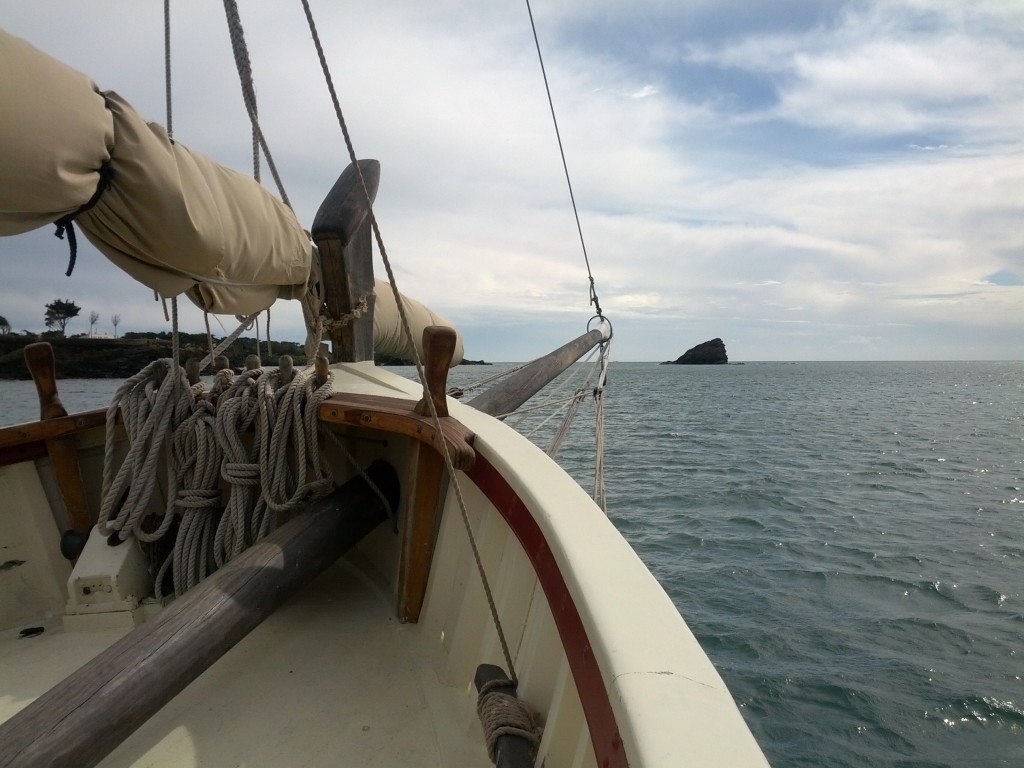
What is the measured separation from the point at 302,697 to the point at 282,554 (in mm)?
415

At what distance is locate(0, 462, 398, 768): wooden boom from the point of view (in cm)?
136

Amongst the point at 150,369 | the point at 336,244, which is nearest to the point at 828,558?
the point at 336,244

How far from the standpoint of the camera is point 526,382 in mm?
4617

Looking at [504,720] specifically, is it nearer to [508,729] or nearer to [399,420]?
[508,729]

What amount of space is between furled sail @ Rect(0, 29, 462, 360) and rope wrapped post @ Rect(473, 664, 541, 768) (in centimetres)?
128

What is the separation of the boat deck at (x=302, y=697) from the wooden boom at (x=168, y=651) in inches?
9.3

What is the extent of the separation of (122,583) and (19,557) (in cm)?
47

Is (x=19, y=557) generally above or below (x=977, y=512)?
above

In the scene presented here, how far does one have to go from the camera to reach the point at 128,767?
1632 millimetres

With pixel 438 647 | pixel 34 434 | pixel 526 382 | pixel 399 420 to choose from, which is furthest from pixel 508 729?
pixel 526 382

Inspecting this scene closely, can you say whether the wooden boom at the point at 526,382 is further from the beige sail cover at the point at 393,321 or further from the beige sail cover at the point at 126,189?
the beige sail cover at the point at 126,189

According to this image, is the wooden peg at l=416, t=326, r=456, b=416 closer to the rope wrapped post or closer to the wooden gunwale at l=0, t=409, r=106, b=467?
the rope wrapped post

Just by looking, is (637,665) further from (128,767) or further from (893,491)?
(893,491)

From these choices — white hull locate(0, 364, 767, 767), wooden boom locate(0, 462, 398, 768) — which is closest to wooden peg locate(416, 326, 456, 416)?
white hull locate(0, 364, 767, 767)
